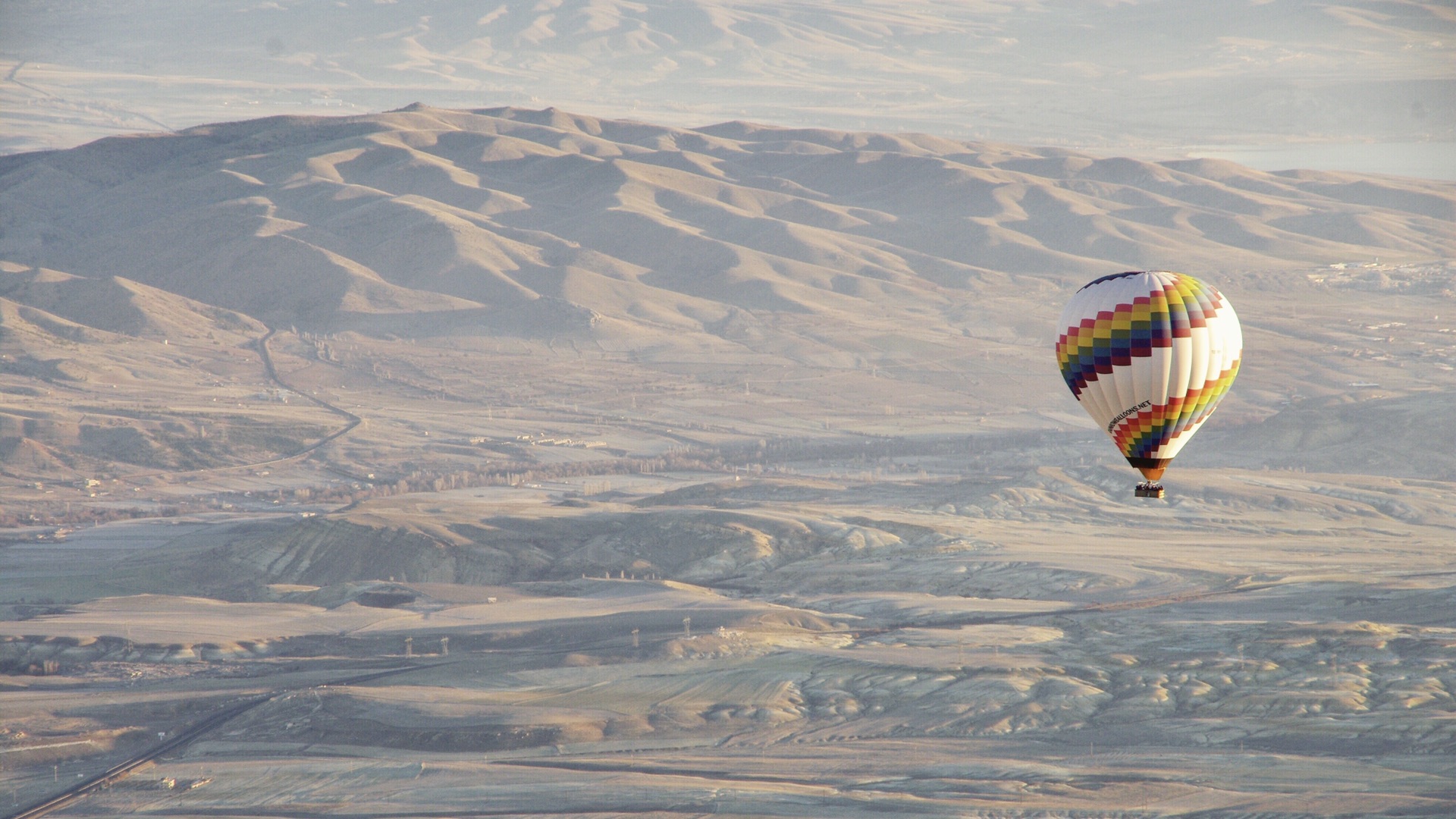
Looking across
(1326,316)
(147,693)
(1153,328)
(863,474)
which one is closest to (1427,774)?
(1153,328)

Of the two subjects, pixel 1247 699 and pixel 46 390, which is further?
pixel 46 390

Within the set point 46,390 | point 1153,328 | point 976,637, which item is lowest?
point 46,390

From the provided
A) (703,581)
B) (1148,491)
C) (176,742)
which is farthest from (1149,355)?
(703,581)

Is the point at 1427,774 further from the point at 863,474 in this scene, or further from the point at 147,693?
the point at 863,474

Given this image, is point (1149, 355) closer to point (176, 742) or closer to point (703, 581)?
point (176, 742)

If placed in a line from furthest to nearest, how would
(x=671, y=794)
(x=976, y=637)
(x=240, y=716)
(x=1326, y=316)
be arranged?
1. (x=1326, y=316)
2. (x=976, y=637)
3. (x=240, y=716)
4. (x=671, y=794)

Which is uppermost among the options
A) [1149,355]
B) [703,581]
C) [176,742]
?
[1149,355]

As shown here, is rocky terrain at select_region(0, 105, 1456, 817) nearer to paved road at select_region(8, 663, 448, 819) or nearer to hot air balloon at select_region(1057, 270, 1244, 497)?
paved road at select_region(8, 663, 448, 819)

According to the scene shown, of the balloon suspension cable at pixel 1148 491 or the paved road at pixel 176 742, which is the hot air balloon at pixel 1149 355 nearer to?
the balloon suspension cable at pixel 1148 491

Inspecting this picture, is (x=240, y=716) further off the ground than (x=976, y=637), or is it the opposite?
(x=976, y=637)
